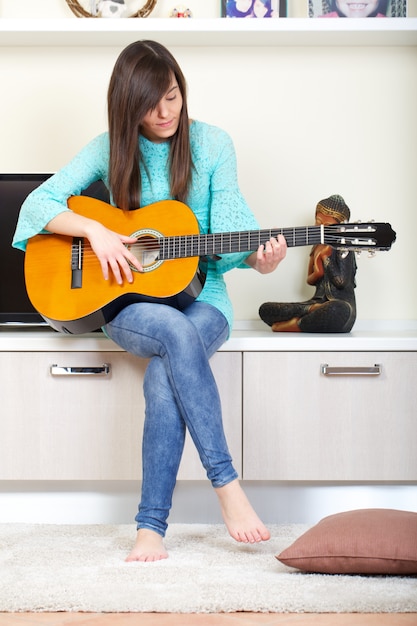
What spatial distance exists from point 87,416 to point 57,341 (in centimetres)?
22

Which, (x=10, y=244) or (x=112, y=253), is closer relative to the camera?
(x=112, y=253)

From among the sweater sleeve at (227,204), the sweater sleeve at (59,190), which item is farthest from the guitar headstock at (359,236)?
the sweater sleeve at (59,190)

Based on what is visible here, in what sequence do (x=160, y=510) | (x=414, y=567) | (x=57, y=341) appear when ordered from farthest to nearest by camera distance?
(x=57, y=341), (x=160, y=510), (x=414, y=567)

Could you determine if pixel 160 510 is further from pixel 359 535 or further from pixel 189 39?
pixel 189 39

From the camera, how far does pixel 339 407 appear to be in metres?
2.26

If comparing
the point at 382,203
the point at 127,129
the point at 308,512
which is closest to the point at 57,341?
the point at 127,129

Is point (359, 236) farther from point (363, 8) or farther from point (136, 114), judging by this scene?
point (363, 8)

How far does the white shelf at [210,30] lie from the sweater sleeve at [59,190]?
0.60m

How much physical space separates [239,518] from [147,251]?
25.7 inches

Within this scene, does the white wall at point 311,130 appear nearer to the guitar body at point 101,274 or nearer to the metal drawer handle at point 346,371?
the metal drawer handle at point 346,371

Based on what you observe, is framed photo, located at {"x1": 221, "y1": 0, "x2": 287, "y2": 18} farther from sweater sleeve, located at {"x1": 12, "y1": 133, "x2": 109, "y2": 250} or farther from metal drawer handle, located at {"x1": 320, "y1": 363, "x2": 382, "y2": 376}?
metal drawer handle, located at {"x1": 320, "y1": 363, "x2": 382, "y2": 376}

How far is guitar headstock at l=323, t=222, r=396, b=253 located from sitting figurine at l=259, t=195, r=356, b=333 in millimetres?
520

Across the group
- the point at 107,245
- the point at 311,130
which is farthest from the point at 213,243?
the point at 311,130

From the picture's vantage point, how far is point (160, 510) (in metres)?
1.85
